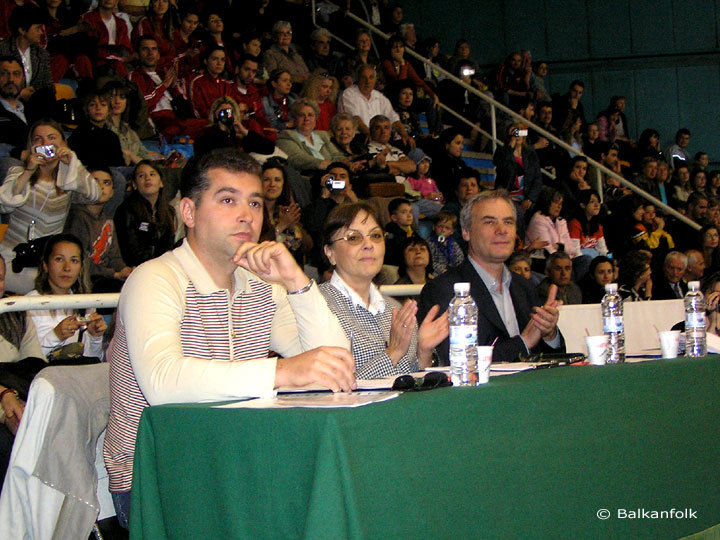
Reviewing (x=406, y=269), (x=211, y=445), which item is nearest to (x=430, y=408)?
(x=211, y=445)

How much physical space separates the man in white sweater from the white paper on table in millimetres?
34

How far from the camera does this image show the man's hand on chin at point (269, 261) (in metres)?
1.94

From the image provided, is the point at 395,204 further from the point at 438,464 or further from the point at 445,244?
the point at 438,464

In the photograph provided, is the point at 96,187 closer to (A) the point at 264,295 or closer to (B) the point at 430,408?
(A) the point at 264,295

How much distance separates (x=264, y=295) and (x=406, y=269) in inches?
134

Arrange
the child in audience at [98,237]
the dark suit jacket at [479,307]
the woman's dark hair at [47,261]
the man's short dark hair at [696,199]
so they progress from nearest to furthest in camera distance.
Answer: the dark suit jacket at [479,307], the woman's dark hair at [47,261], the child in audience at [98,237], the man's short dark hair at [696,199]

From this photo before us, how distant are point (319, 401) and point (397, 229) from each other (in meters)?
4.44

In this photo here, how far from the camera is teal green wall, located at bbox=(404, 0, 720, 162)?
12.1 m

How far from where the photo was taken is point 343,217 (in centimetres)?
281

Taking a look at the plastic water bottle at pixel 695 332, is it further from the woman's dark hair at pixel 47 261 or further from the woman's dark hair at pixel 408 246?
the woman's dark hair at pixel 408 246

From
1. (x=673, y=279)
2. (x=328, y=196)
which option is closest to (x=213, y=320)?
(x=328, y=196)

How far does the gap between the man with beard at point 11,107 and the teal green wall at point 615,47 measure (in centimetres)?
818

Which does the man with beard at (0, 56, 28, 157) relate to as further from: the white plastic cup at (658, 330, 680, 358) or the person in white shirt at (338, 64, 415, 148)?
the white plastic cup at (658, 330, 680, 358)

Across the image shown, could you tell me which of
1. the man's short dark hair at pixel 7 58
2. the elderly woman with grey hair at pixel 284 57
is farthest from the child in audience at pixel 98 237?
the elderly woman with grey hair at pixel 284 57
